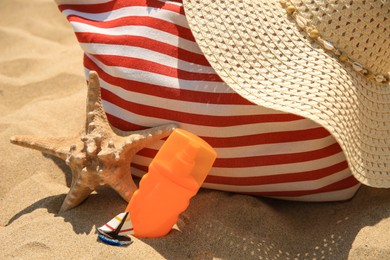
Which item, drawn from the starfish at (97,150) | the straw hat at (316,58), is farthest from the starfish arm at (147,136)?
the straw hat at (316,58)

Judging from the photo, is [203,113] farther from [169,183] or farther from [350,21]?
[350,21]

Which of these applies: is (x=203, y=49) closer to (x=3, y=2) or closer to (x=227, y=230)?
(x=227, y=230)

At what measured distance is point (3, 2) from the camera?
10.6 feet

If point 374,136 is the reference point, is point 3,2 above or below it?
below

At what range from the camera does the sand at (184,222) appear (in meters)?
1.58

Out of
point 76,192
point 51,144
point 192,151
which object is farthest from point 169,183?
point 51,144

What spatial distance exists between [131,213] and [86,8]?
0.76m

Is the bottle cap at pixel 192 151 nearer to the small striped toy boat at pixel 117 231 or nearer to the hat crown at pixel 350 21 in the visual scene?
the small striped toy boat at pixel 117 231

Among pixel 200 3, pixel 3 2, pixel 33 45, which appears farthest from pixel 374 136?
pixel 3 2

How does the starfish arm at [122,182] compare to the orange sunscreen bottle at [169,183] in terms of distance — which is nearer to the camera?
the orange sunscreen bottle at [169,183]

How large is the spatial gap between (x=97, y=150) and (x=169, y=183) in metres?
0.26

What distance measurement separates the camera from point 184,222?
5.57ft

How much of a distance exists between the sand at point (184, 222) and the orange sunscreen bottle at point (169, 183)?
0.05m

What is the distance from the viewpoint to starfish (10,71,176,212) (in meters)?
1.67
